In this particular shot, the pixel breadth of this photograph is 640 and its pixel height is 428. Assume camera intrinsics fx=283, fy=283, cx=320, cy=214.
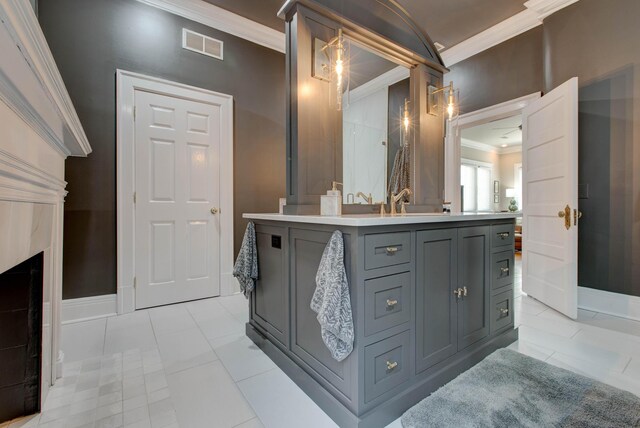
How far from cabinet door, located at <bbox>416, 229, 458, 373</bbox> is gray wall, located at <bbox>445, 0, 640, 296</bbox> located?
7.00 feet

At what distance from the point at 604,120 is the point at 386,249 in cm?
291

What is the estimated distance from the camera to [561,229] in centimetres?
263

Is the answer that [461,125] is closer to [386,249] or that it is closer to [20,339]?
[386,249]

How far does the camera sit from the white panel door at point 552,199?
97.8 inches

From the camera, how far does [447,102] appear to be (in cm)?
260

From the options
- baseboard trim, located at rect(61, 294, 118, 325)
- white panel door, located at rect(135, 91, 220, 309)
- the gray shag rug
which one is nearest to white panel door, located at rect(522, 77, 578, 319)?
the gray shag rug

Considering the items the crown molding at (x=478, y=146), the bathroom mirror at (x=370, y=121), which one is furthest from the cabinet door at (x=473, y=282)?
the crown molding at (x=478, y=146)

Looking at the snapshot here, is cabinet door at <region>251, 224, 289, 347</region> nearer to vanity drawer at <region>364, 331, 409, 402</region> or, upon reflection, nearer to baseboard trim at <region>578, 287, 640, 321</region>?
vanity drawer at <region>364, 331, 409, 402</region>

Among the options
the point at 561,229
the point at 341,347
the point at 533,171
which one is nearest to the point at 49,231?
the point at 341,347

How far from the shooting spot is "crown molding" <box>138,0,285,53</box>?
2827 millimetres

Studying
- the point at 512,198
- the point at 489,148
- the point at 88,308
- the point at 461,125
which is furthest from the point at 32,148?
the point at 512,198

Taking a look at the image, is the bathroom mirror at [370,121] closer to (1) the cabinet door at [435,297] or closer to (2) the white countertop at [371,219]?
(2) the white countertop at [371,219]

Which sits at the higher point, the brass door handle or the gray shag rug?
the brass door handle

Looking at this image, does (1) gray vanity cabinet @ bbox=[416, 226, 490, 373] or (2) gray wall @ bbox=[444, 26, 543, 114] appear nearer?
(1) gray vanity cabinet @ bbox=[416, 226, 490, 373]
